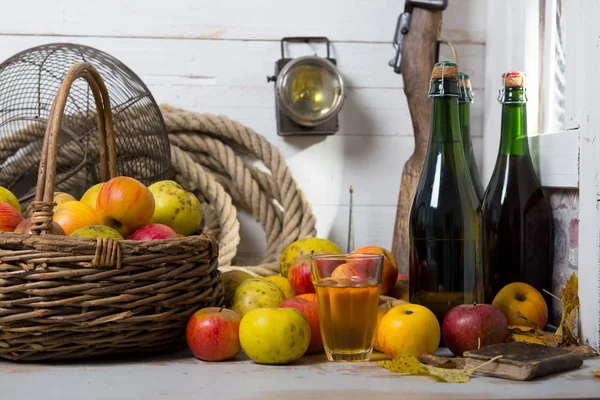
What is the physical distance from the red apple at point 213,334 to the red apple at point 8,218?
262 millimetres

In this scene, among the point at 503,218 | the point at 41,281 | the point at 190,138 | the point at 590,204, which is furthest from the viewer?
the point at 190,138

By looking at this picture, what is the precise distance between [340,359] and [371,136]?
77cm

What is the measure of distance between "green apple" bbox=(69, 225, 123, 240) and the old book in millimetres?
453

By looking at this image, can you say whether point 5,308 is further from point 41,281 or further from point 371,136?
point 371,136

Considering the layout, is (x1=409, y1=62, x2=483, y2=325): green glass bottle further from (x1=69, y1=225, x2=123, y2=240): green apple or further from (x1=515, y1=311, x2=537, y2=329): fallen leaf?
(x1=69, y1=225, x2=123, y2=240): green apple

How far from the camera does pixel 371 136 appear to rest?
1629mm

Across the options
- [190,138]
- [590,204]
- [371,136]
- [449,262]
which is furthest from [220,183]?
[590,204]

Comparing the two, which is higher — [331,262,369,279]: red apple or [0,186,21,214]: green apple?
[0,186,21,214]: green apple

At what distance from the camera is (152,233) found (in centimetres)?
97

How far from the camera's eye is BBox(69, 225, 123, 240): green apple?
3.02 ft

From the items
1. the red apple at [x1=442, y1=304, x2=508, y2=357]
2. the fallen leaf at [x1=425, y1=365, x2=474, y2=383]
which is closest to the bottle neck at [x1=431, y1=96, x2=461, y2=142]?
the red apple at [x1=442, y1=304, x2=508, y2=357]

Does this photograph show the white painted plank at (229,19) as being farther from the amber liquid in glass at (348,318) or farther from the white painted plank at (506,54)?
the amber liquid in glass at (348,318)

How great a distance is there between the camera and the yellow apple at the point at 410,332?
3.04ft

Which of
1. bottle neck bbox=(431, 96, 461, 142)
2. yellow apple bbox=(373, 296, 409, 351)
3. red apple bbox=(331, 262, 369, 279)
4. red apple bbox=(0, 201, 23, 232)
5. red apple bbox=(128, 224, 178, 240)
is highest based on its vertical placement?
bottle neck bbox=(431, 96, 461, 142)
